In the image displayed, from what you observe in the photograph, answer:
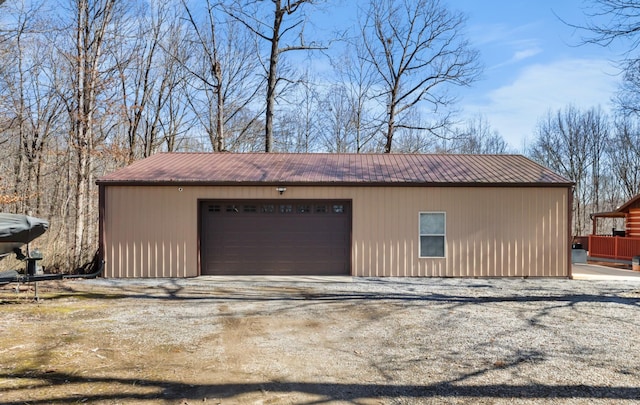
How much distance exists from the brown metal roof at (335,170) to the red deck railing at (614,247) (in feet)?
22.8

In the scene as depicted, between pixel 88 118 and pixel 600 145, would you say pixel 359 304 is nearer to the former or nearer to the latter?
pixel 88 118

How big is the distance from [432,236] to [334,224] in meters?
2.53

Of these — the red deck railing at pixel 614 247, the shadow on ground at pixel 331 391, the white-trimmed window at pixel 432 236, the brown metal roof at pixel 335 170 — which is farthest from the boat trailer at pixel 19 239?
the red deck railing at pixel 614 247

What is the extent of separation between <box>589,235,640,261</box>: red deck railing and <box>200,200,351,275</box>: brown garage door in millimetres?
12291

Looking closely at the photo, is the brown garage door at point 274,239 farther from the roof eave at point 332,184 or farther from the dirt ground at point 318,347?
the dirt ground at point 318,347

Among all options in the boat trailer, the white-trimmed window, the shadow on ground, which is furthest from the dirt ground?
the white-trimmed window

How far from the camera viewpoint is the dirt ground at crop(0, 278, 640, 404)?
3688 millimetres

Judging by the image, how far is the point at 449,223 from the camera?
11133 mm

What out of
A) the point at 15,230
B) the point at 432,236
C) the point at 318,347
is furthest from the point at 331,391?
the point at 432,236

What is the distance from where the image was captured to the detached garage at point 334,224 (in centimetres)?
1095

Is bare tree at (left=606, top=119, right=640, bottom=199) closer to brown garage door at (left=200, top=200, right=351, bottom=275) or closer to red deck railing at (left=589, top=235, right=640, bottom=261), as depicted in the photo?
red deck railing at (left=589, top=235, right=640, bottom=261)

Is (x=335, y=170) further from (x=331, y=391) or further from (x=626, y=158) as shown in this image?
(x=626, y=158)

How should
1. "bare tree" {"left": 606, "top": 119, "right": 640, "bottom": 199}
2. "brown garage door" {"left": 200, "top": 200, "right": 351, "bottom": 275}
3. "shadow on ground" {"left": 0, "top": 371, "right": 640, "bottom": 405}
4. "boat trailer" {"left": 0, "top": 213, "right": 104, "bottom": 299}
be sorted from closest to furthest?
"shadow on ground" {"left": 0, "top": 371, "right": 640, "bottom": 405} → "boat trailer" {"left": 0, "top": 213, "right": 104, "bottom": 299} → "brown garage door" {"left": 200, "top": 200, "right": 351, "bottom": 275} → "bare tree" {"left": 606, "top": 119, "right": 640, "bottom": 199}

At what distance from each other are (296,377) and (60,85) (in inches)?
803
